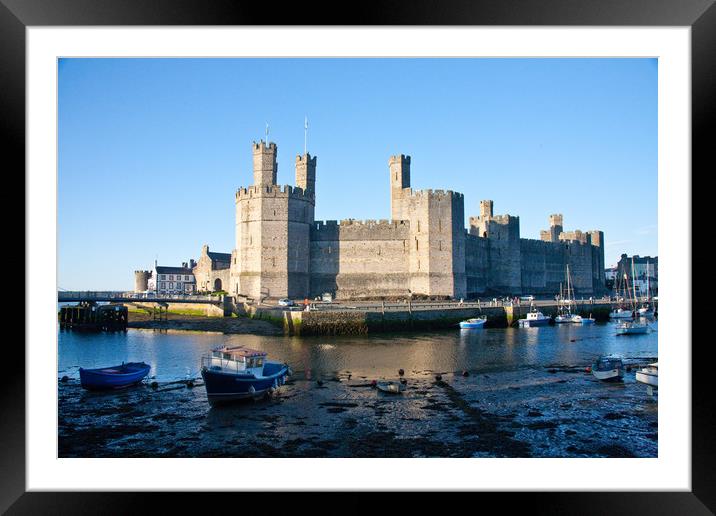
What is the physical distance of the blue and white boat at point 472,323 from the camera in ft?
74.5

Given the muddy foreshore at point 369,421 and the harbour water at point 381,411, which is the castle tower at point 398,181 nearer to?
the harbour water at point 381,411

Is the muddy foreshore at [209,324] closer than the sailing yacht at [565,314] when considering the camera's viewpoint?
Yes

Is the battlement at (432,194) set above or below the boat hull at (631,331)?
above

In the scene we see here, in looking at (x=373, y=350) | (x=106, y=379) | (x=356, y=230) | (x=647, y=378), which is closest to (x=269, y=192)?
(x=356, y=230)

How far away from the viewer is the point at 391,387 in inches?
432

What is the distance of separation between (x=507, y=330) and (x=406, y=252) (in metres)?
6.19

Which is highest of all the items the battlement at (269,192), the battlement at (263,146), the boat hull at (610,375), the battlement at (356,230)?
the battlement at (263,146)

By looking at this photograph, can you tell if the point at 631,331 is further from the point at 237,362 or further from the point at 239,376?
the point at 239,376

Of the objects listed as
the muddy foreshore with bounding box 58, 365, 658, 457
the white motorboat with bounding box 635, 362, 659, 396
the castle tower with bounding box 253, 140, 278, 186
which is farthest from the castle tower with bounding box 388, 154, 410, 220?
the white motorboat with bounding box 635, 362, 659, 396

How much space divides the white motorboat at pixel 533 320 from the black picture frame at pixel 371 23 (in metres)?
20.9

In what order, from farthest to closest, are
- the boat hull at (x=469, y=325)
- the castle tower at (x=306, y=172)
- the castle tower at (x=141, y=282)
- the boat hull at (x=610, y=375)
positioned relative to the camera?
1. the castle tower at (x=141, y=282)
2. the castle tower at (x=306, y=172)
3. the boat hull at (x=469, y=325)
4. the boat hull at (x=610, y=375)

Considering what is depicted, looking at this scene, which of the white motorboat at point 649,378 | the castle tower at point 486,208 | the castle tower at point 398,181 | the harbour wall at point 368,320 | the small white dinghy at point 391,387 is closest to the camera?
the small white dinghy at point 391,387

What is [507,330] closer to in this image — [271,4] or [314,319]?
[314,319]

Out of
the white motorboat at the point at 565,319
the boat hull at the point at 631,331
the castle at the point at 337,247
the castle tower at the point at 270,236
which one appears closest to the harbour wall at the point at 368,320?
the castle at the point at 337,247
